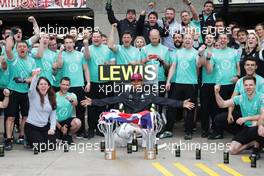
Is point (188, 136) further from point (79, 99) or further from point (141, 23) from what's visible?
point (141, 23)

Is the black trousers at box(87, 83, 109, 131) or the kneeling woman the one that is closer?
the kneeling woman

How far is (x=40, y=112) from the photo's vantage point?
9.40 metres

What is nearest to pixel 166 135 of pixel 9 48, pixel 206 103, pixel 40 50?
pixel 206 103

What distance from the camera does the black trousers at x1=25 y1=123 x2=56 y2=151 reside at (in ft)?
30.4

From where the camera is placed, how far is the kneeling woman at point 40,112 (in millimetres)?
9328

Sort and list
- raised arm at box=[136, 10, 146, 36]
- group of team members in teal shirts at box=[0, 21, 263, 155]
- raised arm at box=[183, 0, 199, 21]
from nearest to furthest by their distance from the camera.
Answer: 1. group of team members in teal shirts at box=[0, 21, 263, 155]
2. raised arm at box=[136, 10, 146, 36]
3. raised arm at box=[183, 0, 199, 21]

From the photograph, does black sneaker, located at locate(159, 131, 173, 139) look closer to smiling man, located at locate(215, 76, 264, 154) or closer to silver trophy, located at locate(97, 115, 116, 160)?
smiling man, located at locate(215, 76, 264, 154)

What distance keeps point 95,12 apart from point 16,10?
260cm

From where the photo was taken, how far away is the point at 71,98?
991 centimetres

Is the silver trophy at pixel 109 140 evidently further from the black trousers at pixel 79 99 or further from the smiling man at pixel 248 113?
the smiling man at pixel 248 113

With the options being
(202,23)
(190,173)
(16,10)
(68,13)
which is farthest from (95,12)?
(190,173)

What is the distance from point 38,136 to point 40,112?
16.7 inches

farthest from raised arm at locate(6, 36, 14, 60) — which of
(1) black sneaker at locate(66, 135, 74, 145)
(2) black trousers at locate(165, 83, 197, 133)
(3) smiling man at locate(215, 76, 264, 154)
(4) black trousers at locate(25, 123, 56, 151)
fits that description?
(3) smiling man at locate(215, 76, 264, 154)

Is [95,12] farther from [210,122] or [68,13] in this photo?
[210,122]
